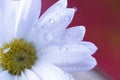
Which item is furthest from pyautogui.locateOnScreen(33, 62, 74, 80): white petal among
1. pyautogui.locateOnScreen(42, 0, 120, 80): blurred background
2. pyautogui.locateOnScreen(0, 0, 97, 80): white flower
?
pyautogui.locateOnScreen(42, 0, 120, 80): blurred background

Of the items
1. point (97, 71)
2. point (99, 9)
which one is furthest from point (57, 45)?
point (99, 9)

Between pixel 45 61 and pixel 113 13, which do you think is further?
pixel 113 13

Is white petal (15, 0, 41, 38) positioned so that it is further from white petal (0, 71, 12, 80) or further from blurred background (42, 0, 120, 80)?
blurred background (42, 0, 120, 80)

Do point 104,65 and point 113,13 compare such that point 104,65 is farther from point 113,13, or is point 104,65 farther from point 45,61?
point 45,61

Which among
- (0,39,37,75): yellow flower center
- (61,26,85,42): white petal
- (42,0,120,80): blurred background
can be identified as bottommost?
(42,0,120,80): blurred background

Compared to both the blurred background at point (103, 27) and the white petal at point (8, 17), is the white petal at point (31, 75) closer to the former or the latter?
the white petal at point (8, 17)

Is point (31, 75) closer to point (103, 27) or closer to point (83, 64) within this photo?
point (83, 64)

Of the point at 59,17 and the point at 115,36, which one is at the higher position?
the point at 59,17
